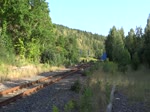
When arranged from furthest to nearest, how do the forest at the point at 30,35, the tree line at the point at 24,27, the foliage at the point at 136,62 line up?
the tree line at the point at 24,27
the forest at the point at 30,35
the foliage at the point at 136,62

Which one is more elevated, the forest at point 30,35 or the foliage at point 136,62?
the forest at point 30,35

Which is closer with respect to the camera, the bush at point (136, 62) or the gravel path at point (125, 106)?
the gravel path at point (125, 106)

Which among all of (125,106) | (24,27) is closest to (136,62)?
(24,27)

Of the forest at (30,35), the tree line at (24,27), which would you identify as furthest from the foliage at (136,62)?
the tree line at (24,27)

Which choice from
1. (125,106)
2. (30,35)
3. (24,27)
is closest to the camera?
(125,106)

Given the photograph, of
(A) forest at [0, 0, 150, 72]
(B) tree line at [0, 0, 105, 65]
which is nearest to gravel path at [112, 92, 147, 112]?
(A) forest at [0, 0, 150, 72]

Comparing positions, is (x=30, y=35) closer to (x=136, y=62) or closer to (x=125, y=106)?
(x=136, y=62)

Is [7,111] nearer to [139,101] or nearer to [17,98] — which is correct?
[17,98]

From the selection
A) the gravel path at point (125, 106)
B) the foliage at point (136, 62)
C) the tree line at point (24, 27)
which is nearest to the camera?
the gravel path at point (125, 106)

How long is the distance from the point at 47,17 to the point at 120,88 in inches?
1363

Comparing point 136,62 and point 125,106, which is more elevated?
point 136,62

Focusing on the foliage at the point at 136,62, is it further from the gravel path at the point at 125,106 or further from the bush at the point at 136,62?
the gravel path at the point at 125,106

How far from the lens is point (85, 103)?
1062cm

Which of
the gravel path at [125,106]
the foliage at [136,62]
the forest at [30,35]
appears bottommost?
the gravel path at [125,106]
